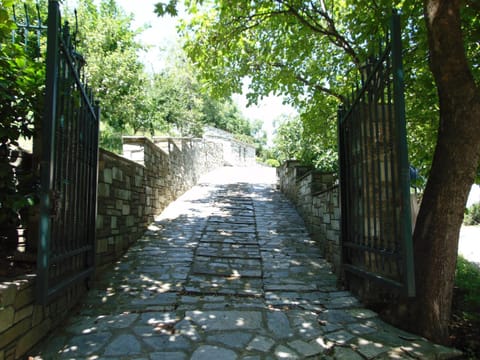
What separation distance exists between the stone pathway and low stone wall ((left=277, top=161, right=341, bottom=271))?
242 millimetres

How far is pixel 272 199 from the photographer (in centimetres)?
892

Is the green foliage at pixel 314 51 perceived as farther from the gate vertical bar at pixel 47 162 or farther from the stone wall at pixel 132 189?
the gate vertical bar at pixel 47 162

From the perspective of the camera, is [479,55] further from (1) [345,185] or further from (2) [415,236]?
(2) [415,236]

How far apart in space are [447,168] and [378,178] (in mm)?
531

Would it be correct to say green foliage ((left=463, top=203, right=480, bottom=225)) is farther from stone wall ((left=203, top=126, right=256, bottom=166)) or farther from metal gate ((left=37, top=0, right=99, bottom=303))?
metal gate ((left=37, top=0, right=99, bottom=303))

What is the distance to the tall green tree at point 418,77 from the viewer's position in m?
2.55

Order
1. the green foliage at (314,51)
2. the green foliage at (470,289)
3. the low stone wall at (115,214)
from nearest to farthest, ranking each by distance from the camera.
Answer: the low stone wall at (115,214) → the green foliage at (470,289) → the green foliage at (314,51)

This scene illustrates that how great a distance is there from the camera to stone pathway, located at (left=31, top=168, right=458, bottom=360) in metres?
2.41

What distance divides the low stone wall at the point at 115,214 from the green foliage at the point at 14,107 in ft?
2.15

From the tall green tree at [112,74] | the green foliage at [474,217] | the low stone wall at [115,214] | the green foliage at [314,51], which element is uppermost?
the tall green tree at [112,74]

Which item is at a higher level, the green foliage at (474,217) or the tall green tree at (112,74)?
the tall green tree at (112,74)

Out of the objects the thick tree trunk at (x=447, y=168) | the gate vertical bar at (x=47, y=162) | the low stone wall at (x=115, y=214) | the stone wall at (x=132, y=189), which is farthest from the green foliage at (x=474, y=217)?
the gate vertical bar at (x=47, y=162)

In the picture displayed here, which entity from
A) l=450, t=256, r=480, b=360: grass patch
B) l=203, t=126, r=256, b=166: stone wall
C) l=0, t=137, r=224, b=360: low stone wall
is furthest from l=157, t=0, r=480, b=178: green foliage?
l=203, t=126, r=256, b=166: stone wall

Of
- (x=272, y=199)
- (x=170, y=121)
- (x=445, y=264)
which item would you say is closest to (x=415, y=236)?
(x=445, y=264)
